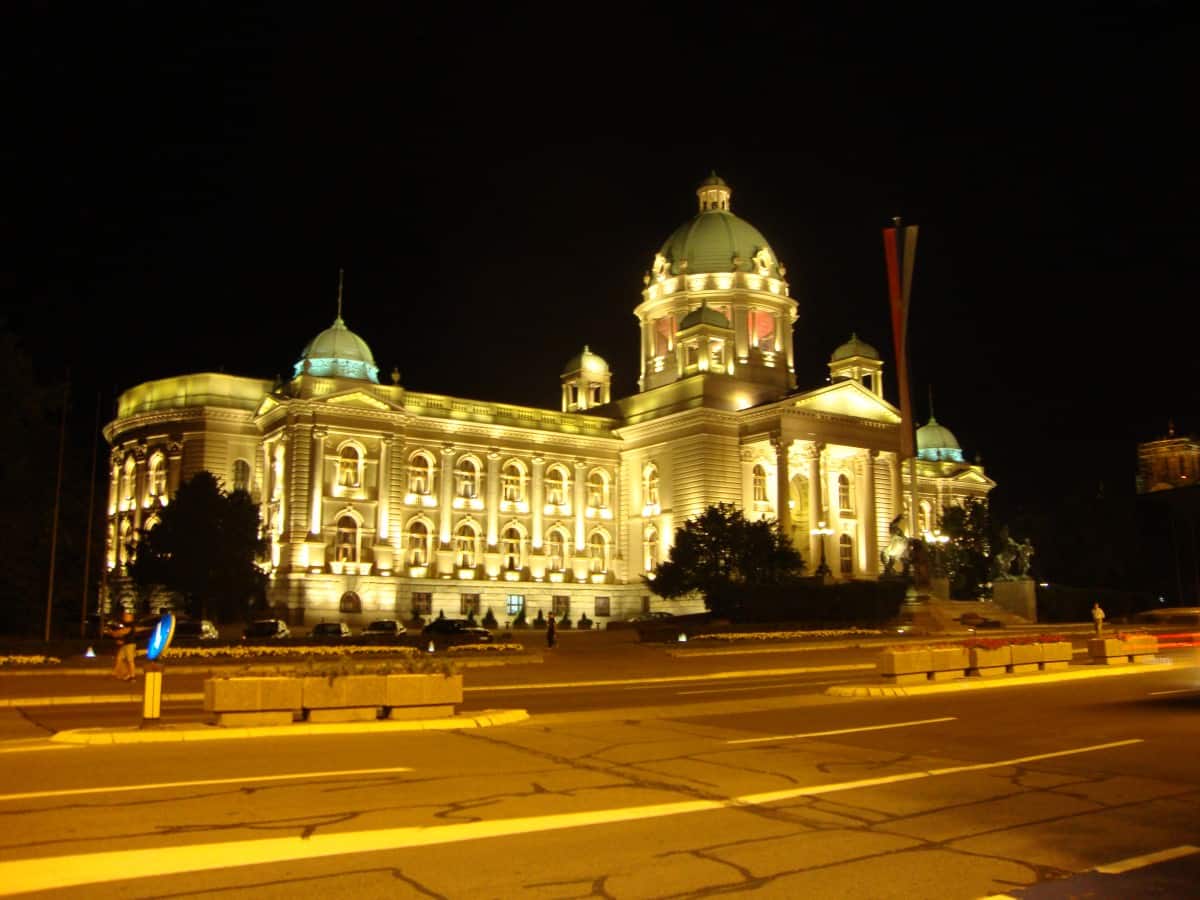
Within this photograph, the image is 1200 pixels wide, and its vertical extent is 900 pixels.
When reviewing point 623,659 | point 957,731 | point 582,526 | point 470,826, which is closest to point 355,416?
point 582,526

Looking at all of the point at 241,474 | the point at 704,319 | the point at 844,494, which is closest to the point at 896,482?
the point at 844,494

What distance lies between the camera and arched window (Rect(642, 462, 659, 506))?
8969 centimetres

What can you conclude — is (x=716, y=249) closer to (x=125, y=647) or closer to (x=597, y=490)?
(x=597, y=490)

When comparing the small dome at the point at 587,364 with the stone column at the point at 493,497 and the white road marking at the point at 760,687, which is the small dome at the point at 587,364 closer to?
the stone column at the point at 493,497

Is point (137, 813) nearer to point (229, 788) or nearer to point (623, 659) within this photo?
point (229, 788)

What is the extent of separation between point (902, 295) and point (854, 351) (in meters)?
43.3

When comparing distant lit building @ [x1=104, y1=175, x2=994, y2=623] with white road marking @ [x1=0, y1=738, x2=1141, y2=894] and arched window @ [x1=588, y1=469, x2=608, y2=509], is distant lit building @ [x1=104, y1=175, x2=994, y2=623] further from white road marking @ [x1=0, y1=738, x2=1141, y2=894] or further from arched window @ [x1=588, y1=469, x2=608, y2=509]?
white road marking @ [x1=0, y1=738, x2=1141, y2=894]

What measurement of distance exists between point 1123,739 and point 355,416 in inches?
2504

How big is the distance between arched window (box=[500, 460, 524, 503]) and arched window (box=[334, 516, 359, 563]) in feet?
45.2

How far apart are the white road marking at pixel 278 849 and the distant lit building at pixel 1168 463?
556ft

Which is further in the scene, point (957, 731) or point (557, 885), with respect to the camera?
point (957, 731)

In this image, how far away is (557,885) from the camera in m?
9.00

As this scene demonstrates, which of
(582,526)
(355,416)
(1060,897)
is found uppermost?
(355,416)

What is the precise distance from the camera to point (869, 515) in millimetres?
89562
